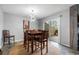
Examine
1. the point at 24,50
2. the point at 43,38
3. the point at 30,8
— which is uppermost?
the point at 30,8

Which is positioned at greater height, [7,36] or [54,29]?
[54,29]

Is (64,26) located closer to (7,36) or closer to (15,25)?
(15,25)

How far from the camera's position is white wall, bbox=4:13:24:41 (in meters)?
2.00

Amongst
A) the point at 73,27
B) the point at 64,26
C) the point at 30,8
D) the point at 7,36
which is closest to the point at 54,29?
the point at 64,26

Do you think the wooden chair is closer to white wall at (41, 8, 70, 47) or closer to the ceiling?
the ceiling

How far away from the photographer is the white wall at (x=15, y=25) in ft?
6.55

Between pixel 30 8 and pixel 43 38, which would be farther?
pixel 43 38

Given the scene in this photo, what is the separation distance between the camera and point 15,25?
2068mm

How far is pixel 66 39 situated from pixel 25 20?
35.0 inches

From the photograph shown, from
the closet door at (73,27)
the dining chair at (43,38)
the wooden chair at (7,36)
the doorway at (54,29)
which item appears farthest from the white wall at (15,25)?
the closet door at (73,27)

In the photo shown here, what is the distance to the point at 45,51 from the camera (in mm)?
1992

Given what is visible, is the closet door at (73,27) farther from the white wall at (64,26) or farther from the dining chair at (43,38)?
the dining chair at (43,38)

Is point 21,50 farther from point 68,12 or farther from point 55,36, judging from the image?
point 68,12
